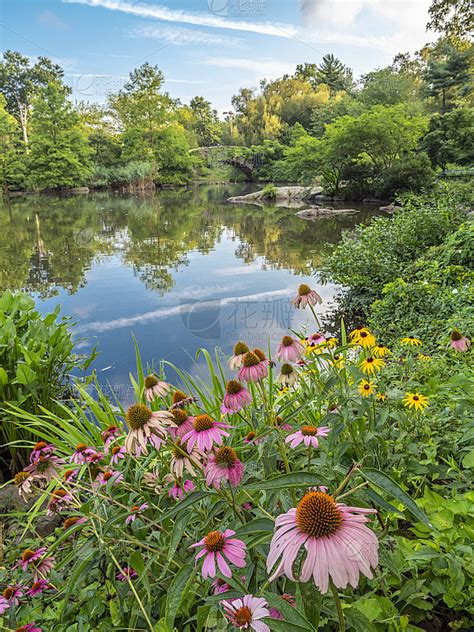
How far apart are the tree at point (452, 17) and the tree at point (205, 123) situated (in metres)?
20.1

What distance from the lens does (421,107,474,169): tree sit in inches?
442

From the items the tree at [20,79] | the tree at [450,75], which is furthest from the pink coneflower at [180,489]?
the tree at [20,79]

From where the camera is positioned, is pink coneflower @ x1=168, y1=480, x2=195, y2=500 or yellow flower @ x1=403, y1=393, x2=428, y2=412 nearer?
pink coneflower @ x1=168, y1=480, x2=195, y2=500

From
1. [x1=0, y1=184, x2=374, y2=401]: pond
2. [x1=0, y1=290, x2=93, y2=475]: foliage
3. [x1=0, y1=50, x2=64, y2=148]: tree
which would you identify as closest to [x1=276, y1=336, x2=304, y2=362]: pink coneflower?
[x1=0, y1=290, x2=93, y2=475]: foliage

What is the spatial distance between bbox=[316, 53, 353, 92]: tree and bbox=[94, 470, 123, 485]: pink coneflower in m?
31.1

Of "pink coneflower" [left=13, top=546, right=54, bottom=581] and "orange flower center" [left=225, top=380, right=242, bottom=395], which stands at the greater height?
"orange flower center" [left=225, top=380, right=242, bottom=395]

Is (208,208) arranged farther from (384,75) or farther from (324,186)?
(384,75)

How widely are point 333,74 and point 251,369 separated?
3330cm

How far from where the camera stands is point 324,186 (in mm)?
13531

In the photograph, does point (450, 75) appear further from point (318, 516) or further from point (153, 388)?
point (318, 516)

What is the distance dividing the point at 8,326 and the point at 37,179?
1887 cm

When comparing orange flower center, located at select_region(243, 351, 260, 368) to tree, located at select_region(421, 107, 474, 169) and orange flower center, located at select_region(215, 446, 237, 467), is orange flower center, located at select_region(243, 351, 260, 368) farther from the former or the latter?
tree, located at select_region(421, 107, 474, 169)

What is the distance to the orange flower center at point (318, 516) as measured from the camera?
408mm

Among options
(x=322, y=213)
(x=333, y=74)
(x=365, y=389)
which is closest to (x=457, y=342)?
(x=365, y=389)
